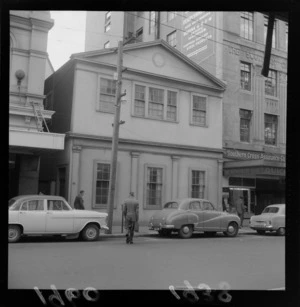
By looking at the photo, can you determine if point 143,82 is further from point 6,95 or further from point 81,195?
point 6,95

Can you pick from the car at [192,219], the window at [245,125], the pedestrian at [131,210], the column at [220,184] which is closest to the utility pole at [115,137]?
the pedestrian at [131,210]

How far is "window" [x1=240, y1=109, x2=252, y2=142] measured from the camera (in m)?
7.14

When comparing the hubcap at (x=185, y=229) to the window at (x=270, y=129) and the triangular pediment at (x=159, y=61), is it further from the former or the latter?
the triangular pediment at (x=159, y=61)

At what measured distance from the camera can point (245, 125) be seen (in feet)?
25.1

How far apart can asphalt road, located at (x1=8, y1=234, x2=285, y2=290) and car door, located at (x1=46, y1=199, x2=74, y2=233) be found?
21.7 inches

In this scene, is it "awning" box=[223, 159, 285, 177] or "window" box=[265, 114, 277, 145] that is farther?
"awning" box=[223, 159, 285, 177]

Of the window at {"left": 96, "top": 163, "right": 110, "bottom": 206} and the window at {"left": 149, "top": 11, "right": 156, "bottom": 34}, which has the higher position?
the window at {"left": 149, "top": 11, "right": 156, "bottom": 34}

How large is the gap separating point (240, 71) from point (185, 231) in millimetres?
3381

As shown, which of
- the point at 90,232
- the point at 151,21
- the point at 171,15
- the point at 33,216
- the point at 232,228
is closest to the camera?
the point at 171,15

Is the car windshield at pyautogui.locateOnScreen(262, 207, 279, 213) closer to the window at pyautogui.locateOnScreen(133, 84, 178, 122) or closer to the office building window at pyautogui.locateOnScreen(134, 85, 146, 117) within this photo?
the window at pyautogui.locateOnScreen(133, 84, 178, 122)

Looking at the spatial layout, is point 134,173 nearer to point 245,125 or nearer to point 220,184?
point 220,184

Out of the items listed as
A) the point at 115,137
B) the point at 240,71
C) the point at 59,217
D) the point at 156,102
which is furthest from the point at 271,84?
the point at 59,217

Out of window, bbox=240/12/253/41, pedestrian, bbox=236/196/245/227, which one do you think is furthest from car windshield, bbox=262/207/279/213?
window, bbox=240/12/253/41

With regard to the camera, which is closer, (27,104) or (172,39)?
(172,39)
